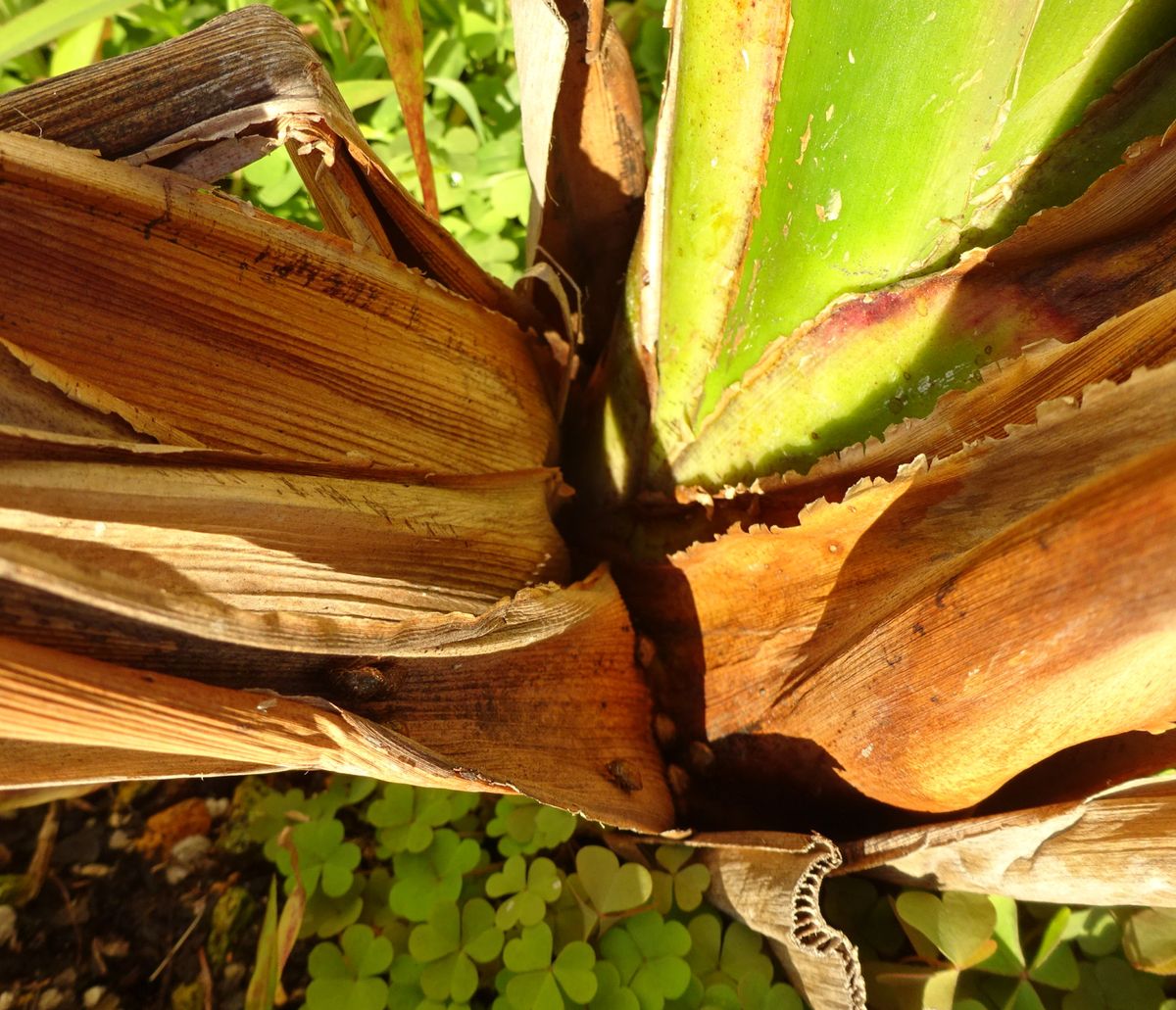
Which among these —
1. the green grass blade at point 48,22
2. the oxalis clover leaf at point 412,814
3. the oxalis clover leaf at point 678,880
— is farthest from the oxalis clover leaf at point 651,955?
the green grass blade at point 48,22

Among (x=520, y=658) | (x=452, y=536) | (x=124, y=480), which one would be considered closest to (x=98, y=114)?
(x=124, y=480)

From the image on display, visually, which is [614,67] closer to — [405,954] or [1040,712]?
[1040,712]

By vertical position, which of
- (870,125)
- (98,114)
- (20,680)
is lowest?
(20,680)

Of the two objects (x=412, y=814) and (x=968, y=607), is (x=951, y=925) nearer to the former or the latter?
(x=968, y=607)

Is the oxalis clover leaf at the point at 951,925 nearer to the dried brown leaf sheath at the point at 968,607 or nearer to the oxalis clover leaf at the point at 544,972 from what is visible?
the dried brown leaf sheath at the point at 968,607

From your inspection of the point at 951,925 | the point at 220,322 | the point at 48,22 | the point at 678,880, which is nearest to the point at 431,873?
the point at 678,880

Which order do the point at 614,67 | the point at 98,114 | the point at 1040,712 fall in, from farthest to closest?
the point at 614,67 → the point at 98,114 → the point at 1040,712
